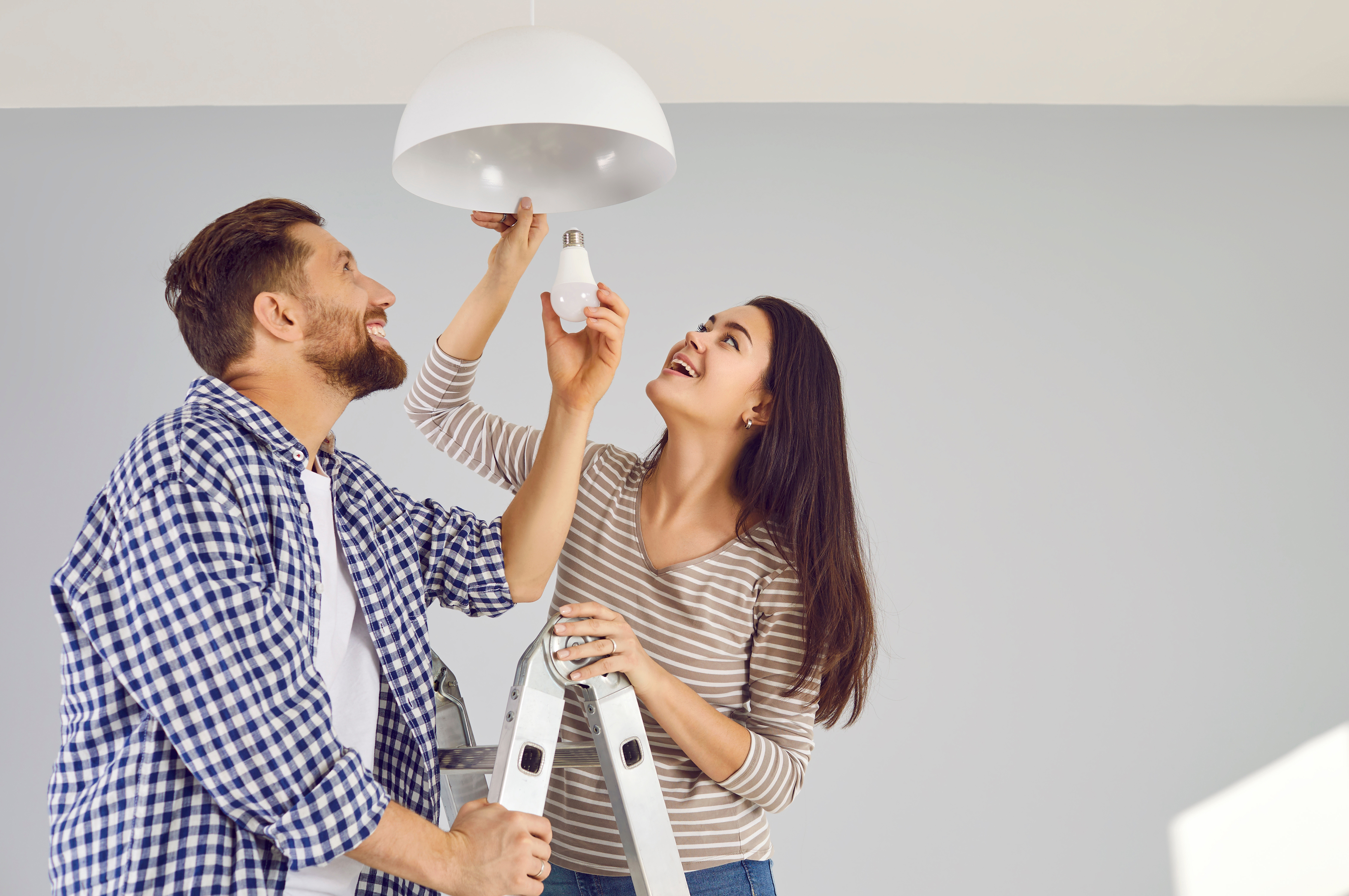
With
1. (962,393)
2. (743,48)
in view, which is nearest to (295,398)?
(743,48)

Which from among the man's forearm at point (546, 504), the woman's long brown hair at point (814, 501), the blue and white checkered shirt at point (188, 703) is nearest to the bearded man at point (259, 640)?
the blue and white checkered shirt at point (188, 703)

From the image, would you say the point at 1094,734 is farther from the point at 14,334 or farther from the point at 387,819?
the point at 14,334

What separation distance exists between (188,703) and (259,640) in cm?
8

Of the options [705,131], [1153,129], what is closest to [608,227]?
[705,131]

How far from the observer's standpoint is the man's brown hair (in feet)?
3.90

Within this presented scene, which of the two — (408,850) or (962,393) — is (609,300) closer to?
(408,850)

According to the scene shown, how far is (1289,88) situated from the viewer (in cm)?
284

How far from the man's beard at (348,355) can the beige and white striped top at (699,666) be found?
39 centimetres

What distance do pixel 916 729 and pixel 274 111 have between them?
2.57 m

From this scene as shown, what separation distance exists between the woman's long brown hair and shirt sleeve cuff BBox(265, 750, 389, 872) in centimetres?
67

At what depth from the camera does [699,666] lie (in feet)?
4.53

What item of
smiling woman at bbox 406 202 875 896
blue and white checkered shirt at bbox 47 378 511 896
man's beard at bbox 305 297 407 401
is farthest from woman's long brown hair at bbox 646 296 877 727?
blue and white checkered shirt at bbox 47 378 511 896

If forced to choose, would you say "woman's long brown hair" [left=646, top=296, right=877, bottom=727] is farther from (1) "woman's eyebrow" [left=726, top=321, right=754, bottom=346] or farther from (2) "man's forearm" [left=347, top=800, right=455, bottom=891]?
(2) "man's forearm" [left=347, top=800, right=455, bottom=891]

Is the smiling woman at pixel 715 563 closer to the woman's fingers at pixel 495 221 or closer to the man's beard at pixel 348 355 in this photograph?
the woman's fingers at pixel 495 221
